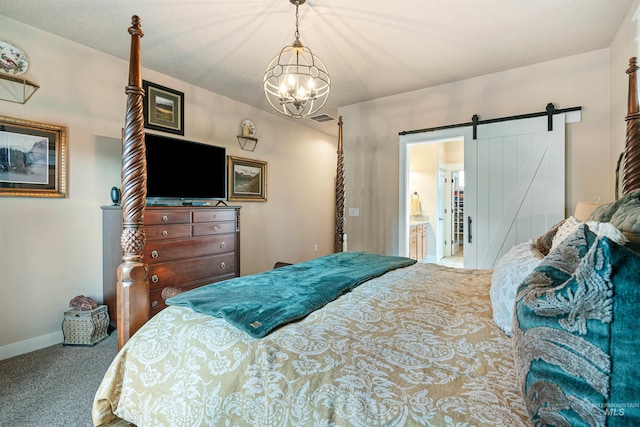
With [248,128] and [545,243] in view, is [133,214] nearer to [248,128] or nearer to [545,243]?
[545,243]

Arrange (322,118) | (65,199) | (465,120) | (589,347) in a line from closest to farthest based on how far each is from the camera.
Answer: (589,347) → (65,199) → (465,120) → (322,118)

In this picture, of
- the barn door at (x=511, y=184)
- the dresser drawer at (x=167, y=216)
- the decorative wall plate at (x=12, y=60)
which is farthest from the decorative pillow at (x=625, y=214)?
the decorative wall plate at (x=12, y=60)

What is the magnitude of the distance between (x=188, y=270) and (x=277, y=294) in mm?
1923

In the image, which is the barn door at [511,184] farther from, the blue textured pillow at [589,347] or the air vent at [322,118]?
the blue textured pillow at [589,347]

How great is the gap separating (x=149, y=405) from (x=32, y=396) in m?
1.56

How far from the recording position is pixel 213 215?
3.18 m

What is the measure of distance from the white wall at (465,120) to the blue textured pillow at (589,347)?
3.20m

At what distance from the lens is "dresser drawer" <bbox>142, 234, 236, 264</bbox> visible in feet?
8.65

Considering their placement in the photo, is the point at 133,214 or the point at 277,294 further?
the point at 133,214

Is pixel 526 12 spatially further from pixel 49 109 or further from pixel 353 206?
pixel 49 109

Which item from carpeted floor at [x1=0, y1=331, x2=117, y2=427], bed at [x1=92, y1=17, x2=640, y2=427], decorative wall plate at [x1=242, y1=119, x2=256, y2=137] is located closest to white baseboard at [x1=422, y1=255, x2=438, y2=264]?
decorative wall plate at [x1=242, y1=119, x2=256, y2=137]

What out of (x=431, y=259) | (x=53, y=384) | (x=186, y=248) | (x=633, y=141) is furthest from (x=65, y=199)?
(x=431, y=259)

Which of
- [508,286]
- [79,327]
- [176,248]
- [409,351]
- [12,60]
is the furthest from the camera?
[176,248]

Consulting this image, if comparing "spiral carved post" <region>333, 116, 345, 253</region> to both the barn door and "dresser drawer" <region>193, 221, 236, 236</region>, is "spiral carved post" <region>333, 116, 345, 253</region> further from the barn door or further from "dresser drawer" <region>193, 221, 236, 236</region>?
the barn door
